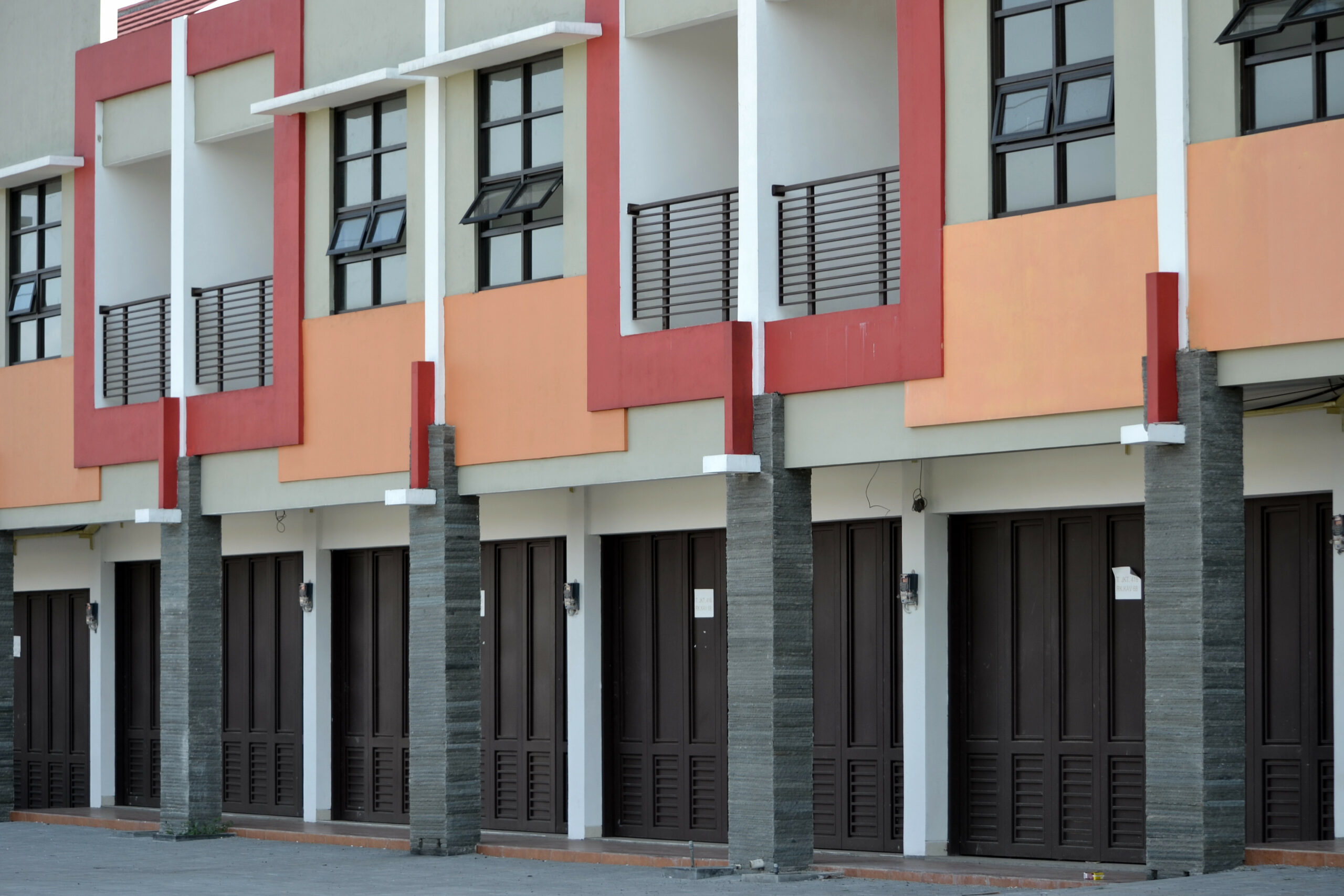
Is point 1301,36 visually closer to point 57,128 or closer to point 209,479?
point 209,479

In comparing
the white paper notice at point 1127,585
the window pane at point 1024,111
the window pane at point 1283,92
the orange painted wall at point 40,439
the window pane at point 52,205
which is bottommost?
the white paper notice at point 1127,585

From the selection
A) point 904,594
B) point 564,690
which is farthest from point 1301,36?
point 564,690

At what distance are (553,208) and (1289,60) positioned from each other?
6.64 metres

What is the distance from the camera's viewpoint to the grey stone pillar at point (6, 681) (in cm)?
2259

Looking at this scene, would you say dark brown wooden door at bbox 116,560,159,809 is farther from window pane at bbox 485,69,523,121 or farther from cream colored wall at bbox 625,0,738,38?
cream colored wall at bbox 625,0,738,38

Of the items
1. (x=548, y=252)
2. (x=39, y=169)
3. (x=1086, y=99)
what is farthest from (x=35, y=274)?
(x=1086, y=99)

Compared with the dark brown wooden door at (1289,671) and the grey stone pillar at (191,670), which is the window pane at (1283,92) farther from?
the grey stone pillar at (191,670)

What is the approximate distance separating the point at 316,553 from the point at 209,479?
184cm

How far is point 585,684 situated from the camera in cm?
1881

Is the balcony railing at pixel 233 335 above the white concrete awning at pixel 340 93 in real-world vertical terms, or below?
below

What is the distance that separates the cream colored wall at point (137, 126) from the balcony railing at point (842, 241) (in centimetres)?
772

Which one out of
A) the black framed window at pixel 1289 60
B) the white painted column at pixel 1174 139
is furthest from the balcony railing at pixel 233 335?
the black framed window at pixel 1289 60

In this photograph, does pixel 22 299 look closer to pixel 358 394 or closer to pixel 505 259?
pixel 358 394

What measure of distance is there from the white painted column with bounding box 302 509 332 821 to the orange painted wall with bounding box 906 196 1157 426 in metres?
9.04
